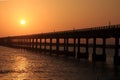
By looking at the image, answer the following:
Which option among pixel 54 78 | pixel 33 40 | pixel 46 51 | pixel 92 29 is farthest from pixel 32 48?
pixel 54 78

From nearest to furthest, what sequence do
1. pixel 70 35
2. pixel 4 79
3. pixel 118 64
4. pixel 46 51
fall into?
pixel 4 79
pixel 118 64
pixel 70 35
pixel 46 51

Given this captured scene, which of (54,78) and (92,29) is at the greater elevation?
(92,29)

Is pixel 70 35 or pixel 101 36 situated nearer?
pixel 101 36

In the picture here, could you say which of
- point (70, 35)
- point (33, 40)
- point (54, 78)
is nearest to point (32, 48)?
point (33, 40)

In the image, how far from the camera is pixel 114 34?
2635 inches

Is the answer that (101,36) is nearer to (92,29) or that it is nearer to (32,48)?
(92,29)

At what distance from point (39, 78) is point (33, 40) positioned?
350ft

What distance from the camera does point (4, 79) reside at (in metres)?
37.5

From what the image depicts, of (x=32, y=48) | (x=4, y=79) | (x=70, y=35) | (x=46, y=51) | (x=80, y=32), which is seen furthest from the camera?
(x=32, y=48)

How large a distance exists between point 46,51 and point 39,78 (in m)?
80.6

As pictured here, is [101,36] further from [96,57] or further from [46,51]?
[46,51]

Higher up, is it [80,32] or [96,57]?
[80,32]

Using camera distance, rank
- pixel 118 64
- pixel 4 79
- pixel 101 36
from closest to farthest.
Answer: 1. pixel 4 79
2. pixel 118 64
3. pixel 101 36

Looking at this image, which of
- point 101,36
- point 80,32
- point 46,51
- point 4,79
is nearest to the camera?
point 4,79
